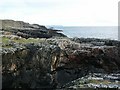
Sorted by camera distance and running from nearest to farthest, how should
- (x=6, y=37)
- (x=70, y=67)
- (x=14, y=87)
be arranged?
1. (x=14, y=87)
2. (x=70, y=67)
3. (x=6, y=37)

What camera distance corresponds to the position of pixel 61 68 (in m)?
45.8

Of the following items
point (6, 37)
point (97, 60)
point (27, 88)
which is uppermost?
point (6, 37)

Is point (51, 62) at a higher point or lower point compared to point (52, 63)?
higher

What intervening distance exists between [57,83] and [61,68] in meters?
2.34

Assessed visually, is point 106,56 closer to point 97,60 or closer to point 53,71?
point 97,60

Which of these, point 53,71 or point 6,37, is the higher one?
point 6,37

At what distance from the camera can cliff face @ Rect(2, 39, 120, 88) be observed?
141 feet

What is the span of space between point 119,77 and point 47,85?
15640 millimetres

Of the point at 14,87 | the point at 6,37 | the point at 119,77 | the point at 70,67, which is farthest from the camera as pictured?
the point at 6,37

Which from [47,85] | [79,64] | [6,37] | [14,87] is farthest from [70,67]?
[6,37]

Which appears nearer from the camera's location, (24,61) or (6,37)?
(24,61)

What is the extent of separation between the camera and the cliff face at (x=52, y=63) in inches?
1694

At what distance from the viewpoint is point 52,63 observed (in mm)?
44312

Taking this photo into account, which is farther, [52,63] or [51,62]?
[52,63]
